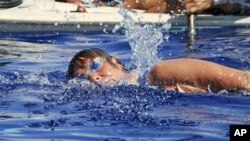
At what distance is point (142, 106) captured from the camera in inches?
269

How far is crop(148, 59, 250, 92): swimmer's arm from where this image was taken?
6828 mm

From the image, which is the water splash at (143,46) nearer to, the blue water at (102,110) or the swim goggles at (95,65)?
the blue water at (102,110)

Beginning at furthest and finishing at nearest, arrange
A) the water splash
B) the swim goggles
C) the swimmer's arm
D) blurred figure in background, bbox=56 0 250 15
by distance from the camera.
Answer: blurred figure in background, bbox=56 0 250 15, the water splash, the swim goggles, the swimmer's arm

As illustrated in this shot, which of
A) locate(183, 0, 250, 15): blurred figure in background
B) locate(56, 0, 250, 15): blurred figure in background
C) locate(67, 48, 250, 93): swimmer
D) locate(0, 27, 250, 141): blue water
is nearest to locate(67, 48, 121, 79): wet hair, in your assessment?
locate(67, 48, 250, 93): swimmer

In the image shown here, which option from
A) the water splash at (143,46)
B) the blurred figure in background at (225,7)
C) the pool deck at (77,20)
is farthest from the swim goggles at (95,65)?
the blurred figure in background at (225,7)

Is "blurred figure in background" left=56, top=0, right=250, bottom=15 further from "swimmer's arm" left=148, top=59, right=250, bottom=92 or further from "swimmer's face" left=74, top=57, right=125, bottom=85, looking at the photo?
"swimmer's arm" left=148, top=59, right=250, bottom=92

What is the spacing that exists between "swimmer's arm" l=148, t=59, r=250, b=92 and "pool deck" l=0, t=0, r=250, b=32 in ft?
18.3

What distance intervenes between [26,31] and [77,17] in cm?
79

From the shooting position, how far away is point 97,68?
23.3 ft

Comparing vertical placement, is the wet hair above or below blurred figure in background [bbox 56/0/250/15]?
below

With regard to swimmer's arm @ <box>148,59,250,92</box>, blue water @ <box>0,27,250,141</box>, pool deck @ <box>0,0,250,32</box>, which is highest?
pool deck @ <box>0,0,250,32</box>

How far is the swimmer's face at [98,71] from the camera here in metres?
7.09

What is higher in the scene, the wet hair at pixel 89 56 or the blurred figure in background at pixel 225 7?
the blurred figure in background at pixel 225 7

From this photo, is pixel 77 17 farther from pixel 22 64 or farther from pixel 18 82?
pixel 18 82
